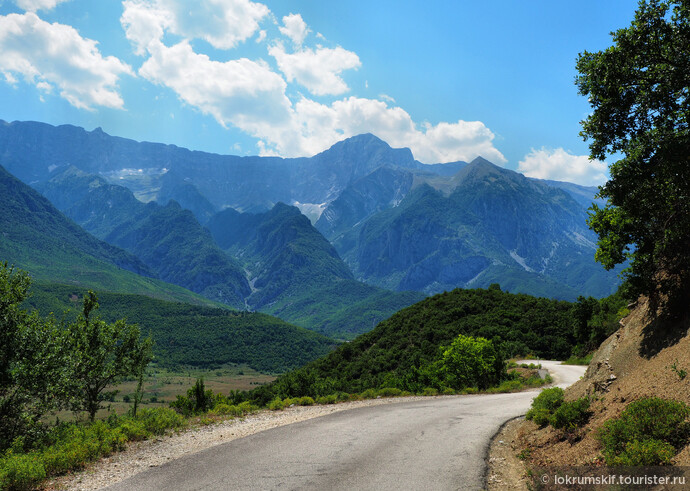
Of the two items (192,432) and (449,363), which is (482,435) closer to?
(192,432)

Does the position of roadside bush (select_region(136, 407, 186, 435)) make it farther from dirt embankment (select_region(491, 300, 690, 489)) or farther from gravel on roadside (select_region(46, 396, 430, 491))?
dirt embankment (select_region(491, 300, 690, 489))

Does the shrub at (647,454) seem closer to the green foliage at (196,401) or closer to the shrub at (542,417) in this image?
the shrub at (542,417)

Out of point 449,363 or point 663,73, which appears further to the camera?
point 449,363

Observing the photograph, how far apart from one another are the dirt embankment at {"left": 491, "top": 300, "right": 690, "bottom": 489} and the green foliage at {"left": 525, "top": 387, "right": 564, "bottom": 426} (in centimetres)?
32

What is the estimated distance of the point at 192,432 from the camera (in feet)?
50.7

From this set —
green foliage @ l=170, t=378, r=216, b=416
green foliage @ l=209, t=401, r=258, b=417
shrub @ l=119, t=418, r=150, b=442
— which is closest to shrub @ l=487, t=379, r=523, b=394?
green foliage @ l=209, t=401, r=258, b=417

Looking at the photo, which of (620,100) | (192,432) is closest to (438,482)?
(192,432)

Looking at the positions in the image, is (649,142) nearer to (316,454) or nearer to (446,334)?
(316,454)

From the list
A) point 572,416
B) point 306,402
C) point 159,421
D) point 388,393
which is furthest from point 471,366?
point 159,421

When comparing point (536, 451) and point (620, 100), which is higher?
point (620, 100)

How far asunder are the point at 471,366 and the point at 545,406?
18.1m

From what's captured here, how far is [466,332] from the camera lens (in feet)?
184

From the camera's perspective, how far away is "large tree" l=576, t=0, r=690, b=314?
11.7 metres

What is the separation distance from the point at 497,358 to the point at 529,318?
32482 millimetres
